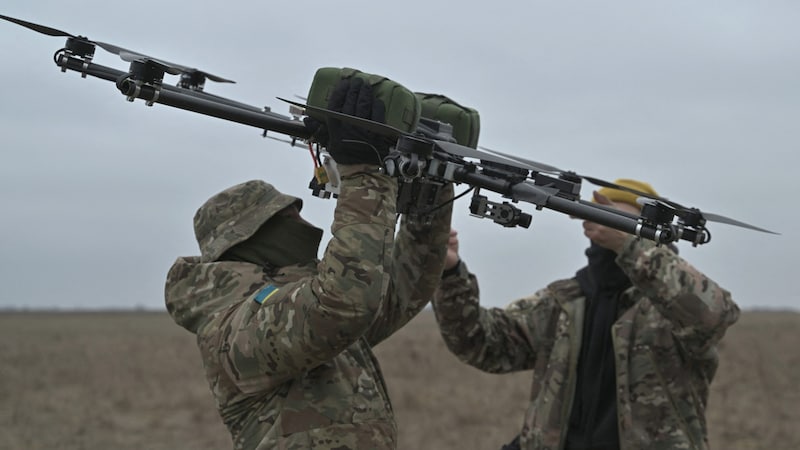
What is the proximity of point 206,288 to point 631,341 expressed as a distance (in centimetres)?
268

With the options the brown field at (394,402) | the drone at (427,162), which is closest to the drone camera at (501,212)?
the drone at (427,162)

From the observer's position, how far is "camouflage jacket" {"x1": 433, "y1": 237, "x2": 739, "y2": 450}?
17.5 ft

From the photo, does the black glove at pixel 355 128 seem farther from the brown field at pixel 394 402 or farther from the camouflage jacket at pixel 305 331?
the brown field at pixel 394 402

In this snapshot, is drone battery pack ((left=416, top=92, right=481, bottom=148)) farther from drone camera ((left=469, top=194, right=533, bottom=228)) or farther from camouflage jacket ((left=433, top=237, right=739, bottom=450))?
camouflage jacket ((left=433, top=237, right=739, bottom=450))

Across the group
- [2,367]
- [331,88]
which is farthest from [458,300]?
[2,367]

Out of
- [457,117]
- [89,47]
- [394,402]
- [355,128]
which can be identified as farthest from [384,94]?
[394,402]

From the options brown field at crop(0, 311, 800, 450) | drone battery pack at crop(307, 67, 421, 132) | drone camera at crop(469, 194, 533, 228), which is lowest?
brown field at crop(0, 311, 800, 450)

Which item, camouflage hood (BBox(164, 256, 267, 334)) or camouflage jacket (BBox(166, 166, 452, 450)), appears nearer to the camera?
camouflage jacket (BBox(166, 166, 452, 450))

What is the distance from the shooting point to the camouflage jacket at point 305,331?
3.63 m

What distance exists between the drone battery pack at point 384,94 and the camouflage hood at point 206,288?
81cm

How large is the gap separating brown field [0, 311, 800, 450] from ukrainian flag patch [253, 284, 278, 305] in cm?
1107

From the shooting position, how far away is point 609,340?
5.78m

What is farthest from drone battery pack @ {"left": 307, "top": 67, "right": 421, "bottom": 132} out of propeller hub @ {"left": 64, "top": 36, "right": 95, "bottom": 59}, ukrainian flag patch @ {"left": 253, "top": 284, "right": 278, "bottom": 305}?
propeller hub @ {"left": 64, "top": 36, "right": 95, "bottom": 59}

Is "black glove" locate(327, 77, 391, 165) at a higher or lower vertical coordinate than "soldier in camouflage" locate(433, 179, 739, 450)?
higher
